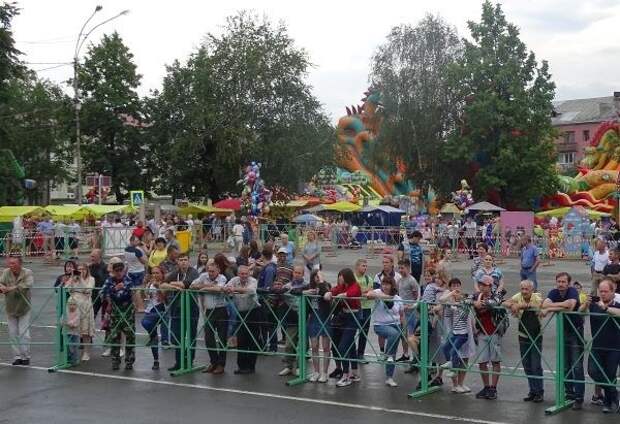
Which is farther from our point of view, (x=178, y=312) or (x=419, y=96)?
(x=419, y=96)

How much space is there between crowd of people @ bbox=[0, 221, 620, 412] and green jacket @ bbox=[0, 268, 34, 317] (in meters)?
0.02

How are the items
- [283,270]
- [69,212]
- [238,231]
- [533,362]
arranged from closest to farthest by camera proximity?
[533,362] → [283,270] → [238,231] → [69,212]

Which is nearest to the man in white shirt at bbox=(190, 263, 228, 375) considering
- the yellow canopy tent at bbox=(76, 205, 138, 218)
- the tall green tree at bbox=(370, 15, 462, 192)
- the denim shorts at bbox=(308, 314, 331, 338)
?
the denim shorts at bbox=(308, 314, 331, 338)

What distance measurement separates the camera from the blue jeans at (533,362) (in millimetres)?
10172

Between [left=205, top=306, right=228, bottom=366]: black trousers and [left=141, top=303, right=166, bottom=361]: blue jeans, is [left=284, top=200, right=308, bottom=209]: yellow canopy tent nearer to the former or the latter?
[left=141, top=303, right=166, bottom=361]: blue jeans

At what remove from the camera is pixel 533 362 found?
1025 cm

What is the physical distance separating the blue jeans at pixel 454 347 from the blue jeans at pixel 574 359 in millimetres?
1250

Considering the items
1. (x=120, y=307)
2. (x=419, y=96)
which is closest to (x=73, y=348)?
(x=120, y=307)

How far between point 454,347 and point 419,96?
46.7m

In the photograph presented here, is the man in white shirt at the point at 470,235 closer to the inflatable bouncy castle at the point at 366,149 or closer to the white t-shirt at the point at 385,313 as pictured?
the inflatable bouncy castle at the point at 366,149

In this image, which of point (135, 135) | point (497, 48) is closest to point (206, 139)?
point (135, 135)

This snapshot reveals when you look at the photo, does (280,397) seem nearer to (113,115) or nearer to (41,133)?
(113,115)

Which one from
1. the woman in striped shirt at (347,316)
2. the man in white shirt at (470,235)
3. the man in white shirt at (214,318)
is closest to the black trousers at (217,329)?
the man in white shirt at (214,318)

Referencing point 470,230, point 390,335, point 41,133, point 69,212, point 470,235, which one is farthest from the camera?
point 41,133
